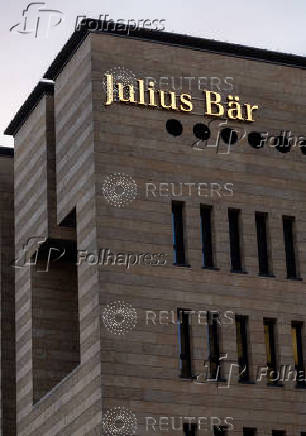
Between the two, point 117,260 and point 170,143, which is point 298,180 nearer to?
point 170,143

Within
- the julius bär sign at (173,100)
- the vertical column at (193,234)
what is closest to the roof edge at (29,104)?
the julius bär sign at (173,100)

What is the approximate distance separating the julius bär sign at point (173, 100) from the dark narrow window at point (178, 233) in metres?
4.52

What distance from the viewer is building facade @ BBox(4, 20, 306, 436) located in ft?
192

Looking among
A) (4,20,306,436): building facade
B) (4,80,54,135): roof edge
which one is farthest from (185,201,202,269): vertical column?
(4,80,54,135): roof edge

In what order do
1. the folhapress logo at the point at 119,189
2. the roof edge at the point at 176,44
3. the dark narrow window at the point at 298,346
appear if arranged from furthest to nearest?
the roof edge at the point at 176,44
the dark narrow window at the point at 298,346
the folhapress logo at the point at 119,189

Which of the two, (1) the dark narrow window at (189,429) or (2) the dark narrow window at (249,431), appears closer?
(1) the dark narrow window at (189,429)

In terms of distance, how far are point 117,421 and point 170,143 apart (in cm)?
1302

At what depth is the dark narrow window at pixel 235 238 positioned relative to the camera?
6225cm

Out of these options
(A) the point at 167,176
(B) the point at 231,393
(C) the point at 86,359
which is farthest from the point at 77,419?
(A) the point at 167,176

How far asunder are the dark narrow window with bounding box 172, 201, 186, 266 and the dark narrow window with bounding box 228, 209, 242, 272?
7.62 ft

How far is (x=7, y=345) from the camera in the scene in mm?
73250

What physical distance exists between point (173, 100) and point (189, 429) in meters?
14.9
